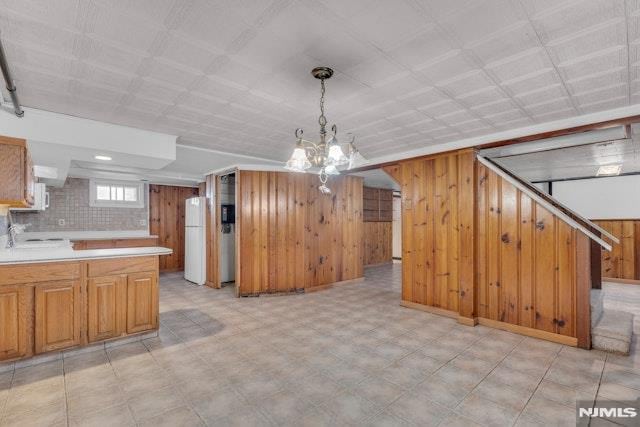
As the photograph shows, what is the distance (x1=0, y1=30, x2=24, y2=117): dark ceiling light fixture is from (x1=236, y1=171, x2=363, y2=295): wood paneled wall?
293 centimetres

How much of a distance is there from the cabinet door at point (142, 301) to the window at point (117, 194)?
4.62 meters

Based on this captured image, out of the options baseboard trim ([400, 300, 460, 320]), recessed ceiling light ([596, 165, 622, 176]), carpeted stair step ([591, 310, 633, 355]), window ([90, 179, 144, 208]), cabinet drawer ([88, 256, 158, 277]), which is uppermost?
recessed ceiling light ([596, 165, 622, 176])

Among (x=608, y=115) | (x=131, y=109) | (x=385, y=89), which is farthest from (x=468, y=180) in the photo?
(x=131, y=109)

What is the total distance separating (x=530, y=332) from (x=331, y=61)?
12.2ft

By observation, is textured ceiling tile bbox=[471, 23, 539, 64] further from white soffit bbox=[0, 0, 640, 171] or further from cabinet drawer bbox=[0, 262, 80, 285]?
cabinet drawer bbox=[0, 262, 80, 285]

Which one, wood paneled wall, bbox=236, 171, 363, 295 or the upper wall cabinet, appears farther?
wood paneled wall, bbox=236, 171, 363, 295

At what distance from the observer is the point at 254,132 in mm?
4062

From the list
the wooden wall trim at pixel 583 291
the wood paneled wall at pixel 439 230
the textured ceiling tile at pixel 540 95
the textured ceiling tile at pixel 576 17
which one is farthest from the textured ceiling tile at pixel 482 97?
the wooden wall trim at pixel 583 291

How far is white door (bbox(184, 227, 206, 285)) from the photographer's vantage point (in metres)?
6.35

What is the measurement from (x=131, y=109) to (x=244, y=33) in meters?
1.97

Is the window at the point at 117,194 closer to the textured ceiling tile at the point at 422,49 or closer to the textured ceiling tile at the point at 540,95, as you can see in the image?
the textured ceiling tile at the point at 422,49

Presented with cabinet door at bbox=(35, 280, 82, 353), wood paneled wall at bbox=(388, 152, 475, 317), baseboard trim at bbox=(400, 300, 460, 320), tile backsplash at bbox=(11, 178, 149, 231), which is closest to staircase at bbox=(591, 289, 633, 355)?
wood paneled wall at bbox=(388, 152, 475, 317)

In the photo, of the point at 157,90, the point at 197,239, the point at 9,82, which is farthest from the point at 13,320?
the point at 197,239

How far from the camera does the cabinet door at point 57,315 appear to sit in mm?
2885
